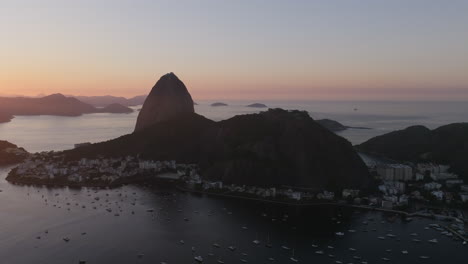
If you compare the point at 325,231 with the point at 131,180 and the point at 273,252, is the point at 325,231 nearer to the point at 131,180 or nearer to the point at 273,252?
the point at 273,252

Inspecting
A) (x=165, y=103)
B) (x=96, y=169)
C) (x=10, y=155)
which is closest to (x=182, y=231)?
(x=96, y=169)

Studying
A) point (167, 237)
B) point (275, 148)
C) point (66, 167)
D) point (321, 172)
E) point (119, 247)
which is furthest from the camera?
point (66, 167)

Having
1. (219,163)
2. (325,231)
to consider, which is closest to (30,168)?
(219,163)

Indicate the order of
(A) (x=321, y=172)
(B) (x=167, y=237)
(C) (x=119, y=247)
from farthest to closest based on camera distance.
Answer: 1. (A) (x=321, y=172)
2. (B) (x=167, y=237)
3. (C) (x=119, y=247)

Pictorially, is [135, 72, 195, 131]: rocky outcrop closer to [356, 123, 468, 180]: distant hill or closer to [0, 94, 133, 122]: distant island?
[356, 123, 468, 180]: distant hill

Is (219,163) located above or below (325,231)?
above

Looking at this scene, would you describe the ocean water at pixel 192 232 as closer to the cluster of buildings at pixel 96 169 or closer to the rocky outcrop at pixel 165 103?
the cluster of buildings at pixel 96 169

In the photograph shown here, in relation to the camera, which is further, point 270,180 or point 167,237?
point 270,180
